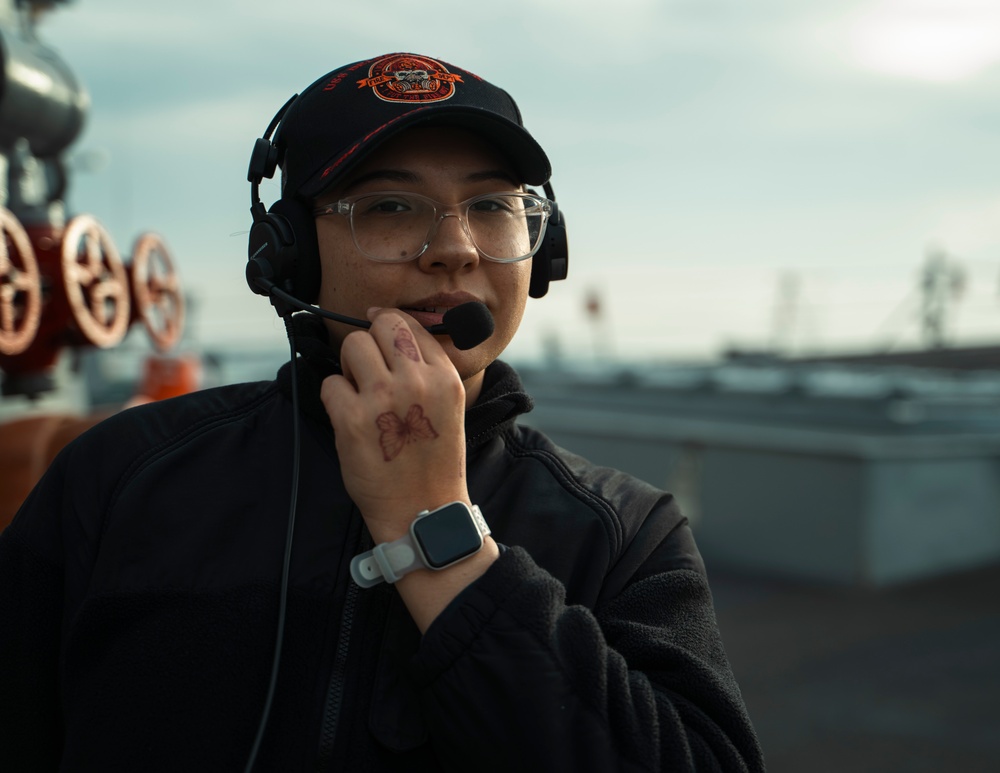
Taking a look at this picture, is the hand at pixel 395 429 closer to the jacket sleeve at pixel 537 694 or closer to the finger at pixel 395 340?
the finger at pixel 395 340

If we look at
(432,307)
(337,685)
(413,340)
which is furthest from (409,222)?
(337,685)

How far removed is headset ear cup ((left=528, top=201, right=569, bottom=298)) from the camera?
1.69 metres

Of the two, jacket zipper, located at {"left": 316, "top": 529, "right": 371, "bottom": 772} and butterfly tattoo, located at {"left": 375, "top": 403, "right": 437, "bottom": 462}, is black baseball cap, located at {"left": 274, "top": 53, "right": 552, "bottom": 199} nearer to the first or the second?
butterfly tattoo, located at {"left": 375, "top": 403, "right": 437, "bottom": 462}

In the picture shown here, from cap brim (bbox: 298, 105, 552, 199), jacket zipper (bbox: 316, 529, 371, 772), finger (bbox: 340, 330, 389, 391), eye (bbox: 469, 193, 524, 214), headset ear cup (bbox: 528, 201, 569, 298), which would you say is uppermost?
cap brim (bbox: 298, 105, 552, 199)

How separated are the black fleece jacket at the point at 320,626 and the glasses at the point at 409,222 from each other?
205 mm

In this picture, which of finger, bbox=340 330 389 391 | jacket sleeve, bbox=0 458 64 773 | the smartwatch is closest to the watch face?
the smartwatch

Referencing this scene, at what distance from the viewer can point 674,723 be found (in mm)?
1227

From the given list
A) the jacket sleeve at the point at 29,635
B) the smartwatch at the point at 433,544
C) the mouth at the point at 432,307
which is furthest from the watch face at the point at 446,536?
the jacket sleeve at the point at 29,635

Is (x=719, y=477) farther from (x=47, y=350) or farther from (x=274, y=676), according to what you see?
(x=274, y=676)

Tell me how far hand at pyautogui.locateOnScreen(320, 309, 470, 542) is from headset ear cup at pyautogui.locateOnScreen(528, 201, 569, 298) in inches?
18.5

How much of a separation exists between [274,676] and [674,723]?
0.48 meters

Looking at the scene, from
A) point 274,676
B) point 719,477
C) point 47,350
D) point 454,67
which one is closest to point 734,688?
point 274,676

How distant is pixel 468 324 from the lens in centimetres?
137

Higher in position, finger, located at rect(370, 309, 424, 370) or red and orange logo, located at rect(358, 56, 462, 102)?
red and orange logo, located at rect(358, 56, 462, 102)
